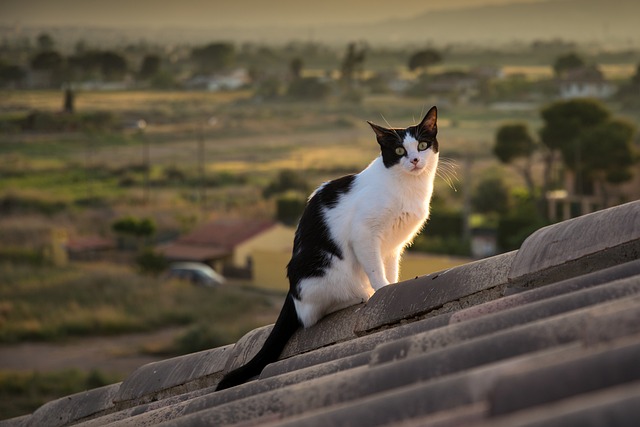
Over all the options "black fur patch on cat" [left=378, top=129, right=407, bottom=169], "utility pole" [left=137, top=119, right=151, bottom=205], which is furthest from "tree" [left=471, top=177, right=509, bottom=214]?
"black fur patch on cat" [left=378, top=129, right=407, bottom=169]

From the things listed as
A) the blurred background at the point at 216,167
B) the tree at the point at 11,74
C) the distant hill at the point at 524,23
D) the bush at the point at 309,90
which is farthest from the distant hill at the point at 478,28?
the bush at the point at 309,90

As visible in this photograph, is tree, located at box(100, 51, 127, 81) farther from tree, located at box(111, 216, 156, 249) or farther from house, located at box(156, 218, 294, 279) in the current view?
house, located at box(156, 218, 294, 279)

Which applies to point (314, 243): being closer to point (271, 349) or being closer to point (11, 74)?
point (271, 349)

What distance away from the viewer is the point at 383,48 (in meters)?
96.3

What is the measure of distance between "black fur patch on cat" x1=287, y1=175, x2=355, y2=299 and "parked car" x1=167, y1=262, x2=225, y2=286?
26.5 meters

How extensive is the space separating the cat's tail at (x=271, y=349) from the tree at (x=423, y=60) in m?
75.1

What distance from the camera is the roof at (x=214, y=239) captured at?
3294 centimetres

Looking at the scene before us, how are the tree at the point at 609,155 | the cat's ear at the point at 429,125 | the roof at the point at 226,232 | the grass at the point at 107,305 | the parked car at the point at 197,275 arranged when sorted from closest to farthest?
the cat's ear at the point at 429,125, the grass at the point at 107,305, the parked car at the point at 197,275, the tree at the point at 609,155, the roof at the point at 226,232

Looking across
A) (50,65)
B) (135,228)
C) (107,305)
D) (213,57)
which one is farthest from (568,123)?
(213,57)

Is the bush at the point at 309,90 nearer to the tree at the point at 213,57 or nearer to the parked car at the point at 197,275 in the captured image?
the tree at the point at 213,57

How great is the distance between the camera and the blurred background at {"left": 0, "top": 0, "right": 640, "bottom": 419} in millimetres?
25859

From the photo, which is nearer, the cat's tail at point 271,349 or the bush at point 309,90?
the cat's tail at point 271,349

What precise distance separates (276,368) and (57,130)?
2314 inches

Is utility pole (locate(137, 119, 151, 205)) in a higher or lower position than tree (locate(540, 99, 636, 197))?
lower
